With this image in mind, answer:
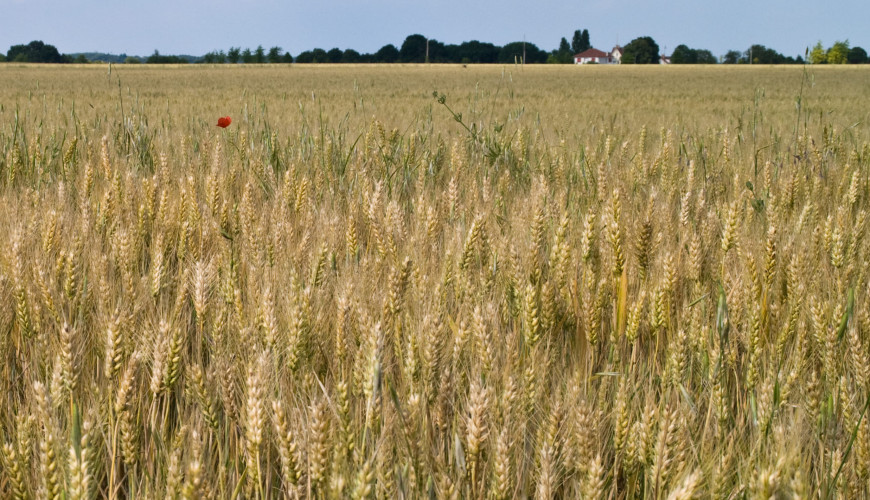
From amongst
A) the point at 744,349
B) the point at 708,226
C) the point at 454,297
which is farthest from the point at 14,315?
the point at 708,226

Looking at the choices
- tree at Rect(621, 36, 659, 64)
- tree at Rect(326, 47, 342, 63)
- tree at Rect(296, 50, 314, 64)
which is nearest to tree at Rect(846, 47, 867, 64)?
tree at Rect(621, 36, 659, 64)

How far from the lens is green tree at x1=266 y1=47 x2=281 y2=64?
76375mm

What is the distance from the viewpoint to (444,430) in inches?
41.0

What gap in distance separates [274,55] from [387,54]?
60.3ft

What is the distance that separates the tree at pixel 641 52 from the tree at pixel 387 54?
98.3 feet

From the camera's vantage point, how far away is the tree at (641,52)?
3228 inches

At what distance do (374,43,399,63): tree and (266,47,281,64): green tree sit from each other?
1240 centimetres

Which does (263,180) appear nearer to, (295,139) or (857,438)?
(295,139)

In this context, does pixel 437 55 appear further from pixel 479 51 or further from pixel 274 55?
pixel 274 55

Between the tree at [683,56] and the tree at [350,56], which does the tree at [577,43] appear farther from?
the tree at [350,56]

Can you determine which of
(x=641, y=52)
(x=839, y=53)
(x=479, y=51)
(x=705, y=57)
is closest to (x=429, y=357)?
(x=839, y=53)

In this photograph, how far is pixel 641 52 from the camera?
8262 centimetres

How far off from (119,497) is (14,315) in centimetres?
59

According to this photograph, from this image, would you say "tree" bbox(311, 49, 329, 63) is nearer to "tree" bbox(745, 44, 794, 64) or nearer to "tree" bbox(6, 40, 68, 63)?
"tree" bbox(6, 40, 68, 63)
